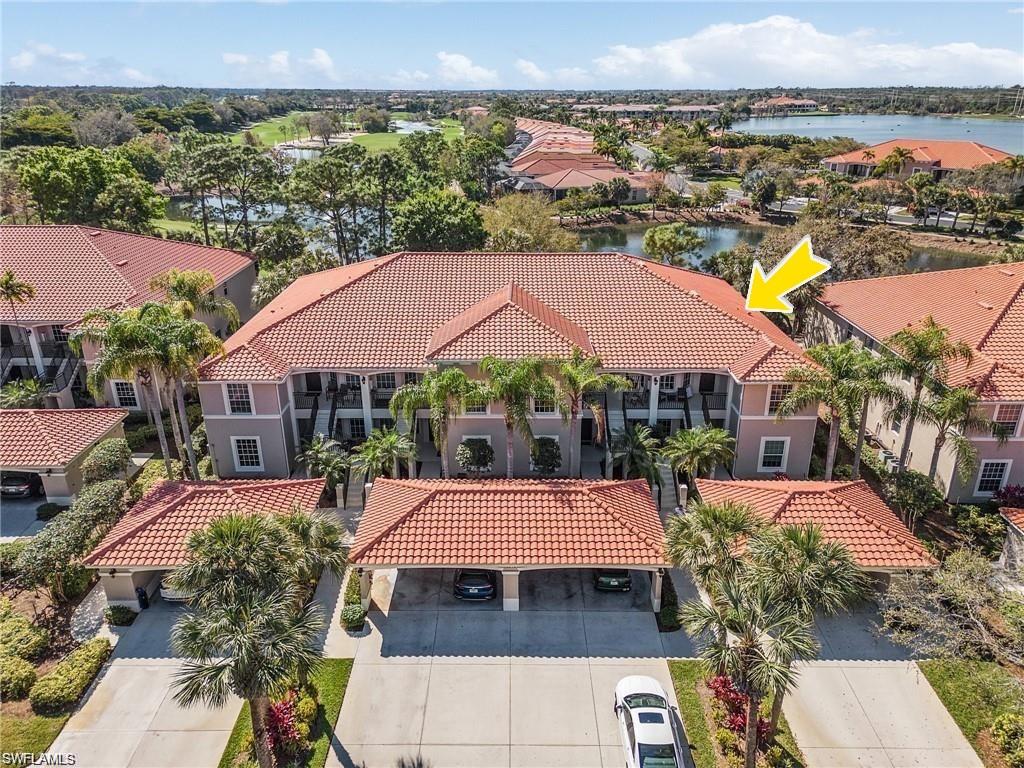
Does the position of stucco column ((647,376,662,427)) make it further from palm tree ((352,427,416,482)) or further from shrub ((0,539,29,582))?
shrub ((0,539,29,582))

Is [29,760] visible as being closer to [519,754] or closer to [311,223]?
[519,754]

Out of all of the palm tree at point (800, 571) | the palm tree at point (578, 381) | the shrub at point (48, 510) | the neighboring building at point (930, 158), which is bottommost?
the shrub at point (48, 510)

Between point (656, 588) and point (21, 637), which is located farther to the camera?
point (656, 588)

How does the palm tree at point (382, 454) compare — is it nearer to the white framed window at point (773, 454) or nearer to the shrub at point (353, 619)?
the shrub at point (353, 619)

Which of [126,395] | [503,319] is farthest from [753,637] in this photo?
[126,395]

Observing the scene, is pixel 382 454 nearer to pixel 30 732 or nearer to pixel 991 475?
pixel 30 732

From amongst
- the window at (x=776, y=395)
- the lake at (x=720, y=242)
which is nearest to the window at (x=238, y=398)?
the window at (x=776, y=395)

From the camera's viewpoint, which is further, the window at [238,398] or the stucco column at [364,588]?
the window at [238,398]
